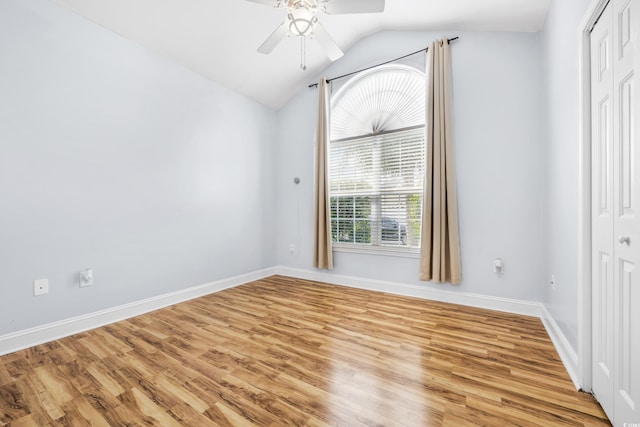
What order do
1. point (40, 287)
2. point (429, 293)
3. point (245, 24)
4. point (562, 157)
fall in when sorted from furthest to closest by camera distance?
1. point (429, 293)
2. point (245, 24)
3. point (40, 287)
4. point (562, 157)

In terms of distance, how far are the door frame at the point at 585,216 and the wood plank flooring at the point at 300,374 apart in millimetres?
198

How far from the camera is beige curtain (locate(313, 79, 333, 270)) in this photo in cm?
385

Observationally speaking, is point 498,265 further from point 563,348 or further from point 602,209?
point 602,209

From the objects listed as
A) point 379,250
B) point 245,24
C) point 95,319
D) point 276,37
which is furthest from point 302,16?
point 95,319

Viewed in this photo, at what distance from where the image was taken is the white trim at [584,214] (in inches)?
59.8

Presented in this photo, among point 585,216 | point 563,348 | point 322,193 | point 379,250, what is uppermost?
point 322,193

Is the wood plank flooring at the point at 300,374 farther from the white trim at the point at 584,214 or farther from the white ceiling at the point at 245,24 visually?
the white ceiling at the point at 245,24

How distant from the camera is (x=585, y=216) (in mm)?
1535

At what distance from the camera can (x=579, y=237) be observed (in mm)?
1577

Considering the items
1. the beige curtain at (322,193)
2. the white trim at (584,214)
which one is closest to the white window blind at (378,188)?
the beige curtain at (322,193)

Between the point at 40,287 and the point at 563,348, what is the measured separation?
3962mm

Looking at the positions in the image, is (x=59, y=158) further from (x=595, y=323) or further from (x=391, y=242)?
(x=595, y=323)

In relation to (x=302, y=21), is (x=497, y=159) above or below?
below

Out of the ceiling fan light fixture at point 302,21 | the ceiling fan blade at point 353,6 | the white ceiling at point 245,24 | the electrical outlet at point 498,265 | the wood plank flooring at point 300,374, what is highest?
the white ceiling at point 245,24
